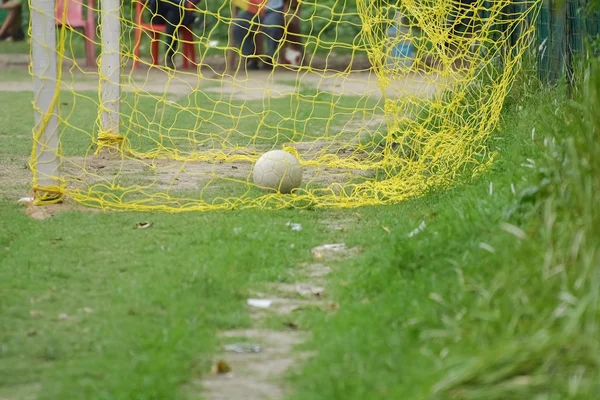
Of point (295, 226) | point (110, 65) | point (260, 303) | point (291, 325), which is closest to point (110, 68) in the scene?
point (110, 65)

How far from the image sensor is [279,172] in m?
7.39

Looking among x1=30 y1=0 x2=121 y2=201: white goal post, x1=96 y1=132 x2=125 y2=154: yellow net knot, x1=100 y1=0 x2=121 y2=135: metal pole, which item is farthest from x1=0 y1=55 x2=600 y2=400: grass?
x1=100 y1=0 x2=121 y2=135: metal pole

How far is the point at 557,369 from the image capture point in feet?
11.2

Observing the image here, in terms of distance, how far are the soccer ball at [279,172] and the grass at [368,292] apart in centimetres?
74

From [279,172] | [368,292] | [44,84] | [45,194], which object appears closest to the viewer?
[368,292]

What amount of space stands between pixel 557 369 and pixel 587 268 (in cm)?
55

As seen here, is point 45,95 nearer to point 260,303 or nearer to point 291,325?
point 260,303

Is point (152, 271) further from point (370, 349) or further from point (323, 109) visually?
point (323, 109)

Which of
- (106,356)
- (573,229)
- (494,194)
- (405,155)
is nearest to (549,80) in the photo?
(405,155)

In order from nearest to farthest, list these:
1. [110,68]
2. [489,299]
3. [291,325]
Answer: [489,299]
[291,325]
[110,68]

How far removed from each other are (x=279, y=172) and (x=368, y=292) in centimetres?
256

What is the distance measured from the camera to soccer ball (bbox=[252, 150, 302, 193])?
24.3 ft

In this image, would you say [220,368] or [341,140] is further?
[341,140]

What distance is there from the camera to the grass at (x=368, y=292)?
357 centimetres
